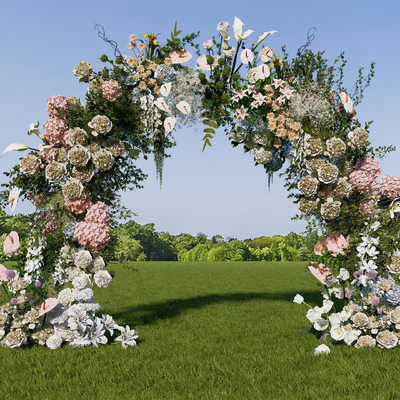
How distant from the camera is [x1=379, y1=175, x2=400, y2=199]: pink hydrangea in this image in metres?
6.23

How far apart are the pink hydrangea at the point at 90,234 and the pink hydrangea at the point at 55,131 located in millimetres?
1572

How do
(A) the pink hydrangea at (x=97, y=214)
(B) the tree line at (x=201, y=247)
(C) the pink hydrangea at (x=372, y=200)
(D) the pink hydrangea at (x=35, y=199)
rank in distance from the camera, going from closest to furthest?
(C) the pink hydrangea at (x=372, y=200) < (A) the pink hydrangea at (x=97, y=214) < (D) the pink hydrangea at (x=35, y=199) < (B) the tree line at (x=201, y=247)

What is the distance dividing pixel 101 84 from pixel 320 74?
13.2 ft

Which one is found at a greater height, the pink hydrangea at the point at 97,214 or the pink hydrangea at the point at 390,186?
the pink hydrangea at the point at 390,186

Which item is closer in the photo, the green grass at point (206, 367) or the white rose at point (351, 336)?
the green grass at point (206, 367)

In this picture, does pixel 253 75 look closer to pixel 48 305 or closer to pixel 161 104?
pixel 161 104

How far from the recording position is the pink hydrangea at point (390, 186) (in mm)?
6230

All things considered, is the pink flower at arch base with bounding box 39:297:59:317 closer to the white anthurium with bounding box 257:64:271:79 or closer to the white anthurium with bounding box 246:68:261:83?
the white anthurium with bounding box 246:68:261:83

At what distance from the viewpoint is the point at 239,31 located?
6.33m

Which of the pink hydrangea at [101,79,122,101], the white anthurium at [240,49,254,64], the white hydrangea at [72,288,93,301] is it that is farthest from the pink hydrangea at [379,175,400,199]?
the white hydrangea at [72,288,93,301]

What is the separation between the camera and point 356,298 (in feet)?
20.0

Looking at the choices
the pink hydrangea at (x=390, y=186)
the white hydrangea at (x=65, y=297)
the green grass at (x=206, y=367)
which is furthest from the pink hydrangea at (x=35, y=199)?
the pink hydrangea at (x=390, y=186)

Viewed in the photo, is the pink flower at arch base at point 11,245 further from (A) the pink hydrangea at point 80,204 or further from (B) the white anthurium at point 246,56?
(B) the white anthurium at point 246,56

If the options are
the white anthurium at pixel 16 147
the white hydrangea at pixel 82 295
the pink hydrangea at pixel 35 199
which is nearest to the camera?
the white hydrangea at pixel 82 295
